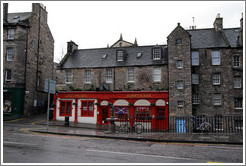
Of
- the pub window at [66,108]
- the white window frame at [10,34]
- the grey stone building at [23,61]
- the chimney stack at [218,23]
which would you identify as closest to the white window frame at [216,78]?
the chimney stack at [218,23]

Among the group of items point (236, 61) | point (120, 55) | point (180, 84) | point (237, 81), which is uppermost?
point (120, 55)

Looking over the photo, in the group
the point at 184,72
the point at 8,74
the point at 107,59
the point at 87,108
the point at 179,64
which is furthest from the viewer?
the point at 107,59

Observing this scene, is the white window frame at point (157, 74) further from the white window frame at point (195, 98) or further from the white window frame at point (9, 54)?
the white window frame at point (9, 54)

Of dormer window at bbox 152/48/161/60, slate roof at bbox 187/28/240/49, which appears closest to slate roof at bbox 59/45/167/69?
dormer window at bbox 152/48/161/60

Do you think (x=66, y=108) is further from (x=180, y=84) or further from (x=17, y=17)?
(x=17, y=17)

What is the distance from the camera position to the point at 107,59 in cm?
3017

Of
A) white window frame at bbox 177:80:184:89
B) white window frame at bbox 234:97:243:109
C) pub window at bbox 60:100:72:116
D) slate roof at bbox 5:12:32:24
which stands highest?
slate roof at bbox 5:12:32:24

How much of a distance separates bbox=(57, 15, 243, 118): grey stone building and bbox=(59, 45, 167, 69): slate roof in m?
0.12

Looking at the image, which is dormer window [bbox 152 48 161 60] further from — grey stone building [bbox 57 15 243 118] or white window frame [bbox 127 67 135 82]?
white window frame [bbox 127 67 135 82]

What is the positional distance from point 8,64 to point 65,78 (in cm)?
723

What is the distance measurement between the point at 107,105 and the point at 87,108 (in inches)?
97.2

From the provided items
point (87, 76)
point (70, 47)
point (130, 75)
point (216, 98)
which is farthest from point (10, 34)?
point (216, 98)

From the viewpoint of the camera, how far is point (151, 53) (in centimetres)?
2864

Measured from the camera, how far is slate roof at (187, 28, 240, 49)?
89.9ft
